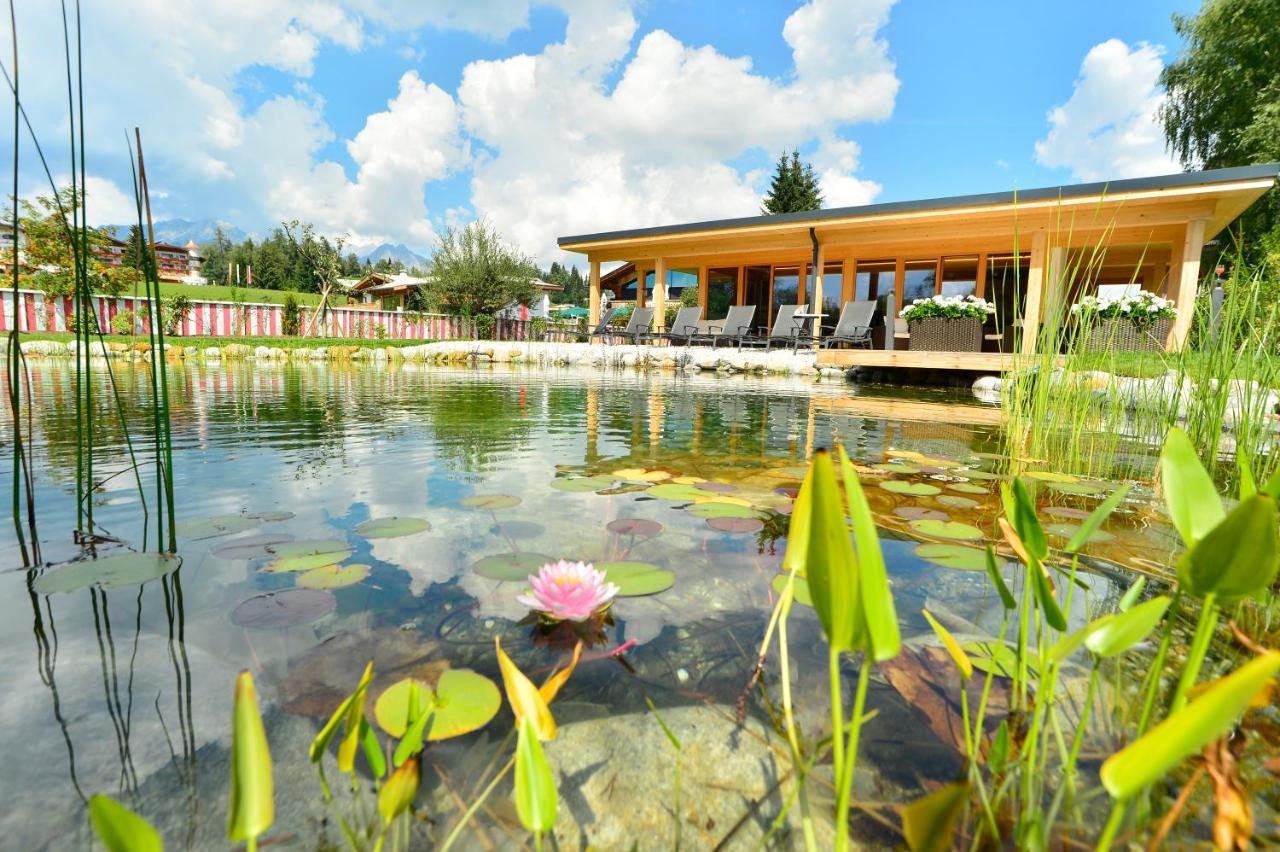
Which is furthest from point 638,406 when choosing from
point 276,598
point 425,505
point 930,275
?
point 930,275

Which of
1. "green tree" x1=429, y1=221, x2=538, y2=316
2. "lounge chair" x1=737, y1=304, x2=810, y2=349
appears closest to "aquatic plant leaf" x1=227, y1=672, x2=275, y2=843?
"lounge chair" x1=737, y1=304, x2=810, y2=349

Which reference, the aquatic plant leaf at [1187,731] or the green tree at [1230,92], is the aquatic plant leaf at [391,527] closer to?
the aquatic plant leaf at [1187,731]

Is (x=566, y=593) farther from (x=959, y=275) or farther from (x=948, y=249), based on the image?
(x=959, y=275)

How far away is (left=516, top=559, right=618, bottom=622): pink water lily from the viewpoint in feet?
3.07

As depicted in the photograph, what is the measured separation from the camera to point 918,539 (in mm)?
1669

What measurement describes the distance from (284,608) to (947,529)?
1650 mm

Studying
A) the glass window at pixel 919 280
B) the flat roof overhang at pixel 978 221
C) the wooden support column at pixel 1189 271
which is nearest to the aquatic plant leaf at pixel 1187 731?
the flat roof overhang at pixel 978 221

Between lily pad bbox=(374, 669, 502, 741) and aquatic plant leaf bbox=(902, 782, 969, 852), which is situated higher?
aquatic plant leaf bbox=(902, 782, 969, 852)

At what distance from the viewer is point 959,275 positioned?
12.9 m

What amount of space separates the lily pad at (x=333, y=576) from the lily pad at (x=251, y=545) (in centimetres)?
22

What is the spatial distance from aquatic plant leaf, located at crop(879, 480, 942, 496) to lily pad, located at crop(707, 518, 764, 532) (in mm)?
719

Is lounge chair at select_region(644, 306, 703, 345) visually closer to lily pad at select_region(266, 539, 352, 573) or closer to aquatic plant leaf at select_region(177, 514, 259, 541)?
aquatic plant leaf at select_region(177, 514, 259, 541)

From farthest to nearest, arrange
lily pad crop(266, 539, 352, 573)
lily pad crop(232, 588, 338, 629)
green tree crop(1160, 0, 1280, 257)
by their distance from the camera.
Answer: green tree crop(1160, 0, 1280, 257), lily pad crop(266, 539, 352, 573), lily pad crop(232, 588, 338, 629)

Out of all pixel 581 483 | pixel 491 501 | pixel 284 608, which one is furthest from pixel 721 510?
pixel 284 608
